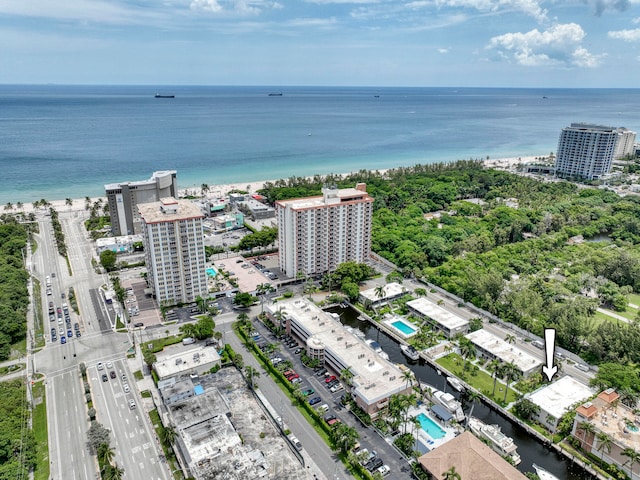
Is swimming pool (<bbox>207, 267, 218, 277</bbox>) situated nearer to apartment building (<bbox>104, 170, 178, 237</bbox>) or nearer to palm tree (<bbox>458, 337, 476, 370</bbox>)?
apartment building (<bbox>104, 170, 178, 237</bbox>)

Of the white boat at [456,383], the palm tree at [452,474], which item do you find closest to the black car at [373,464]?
the palm tree at [452,474]

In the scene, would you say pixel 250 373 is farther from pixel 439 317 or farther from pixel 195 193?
pixel 195 193

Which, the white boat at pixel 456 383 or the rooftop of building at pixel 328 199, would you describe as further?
the rooftop of building at pixel 328 199

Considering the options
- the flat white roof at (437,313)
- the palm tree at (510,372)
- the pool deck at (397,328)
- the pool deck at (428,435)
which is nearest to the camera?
the pool deck at (428,435)

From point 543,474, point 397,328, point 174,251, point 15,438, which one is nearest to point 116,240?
point 174,251

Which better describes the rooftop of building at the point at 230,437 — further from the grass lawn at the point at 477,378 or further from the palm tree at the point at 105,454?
the grass lawn at the point at 477,378
